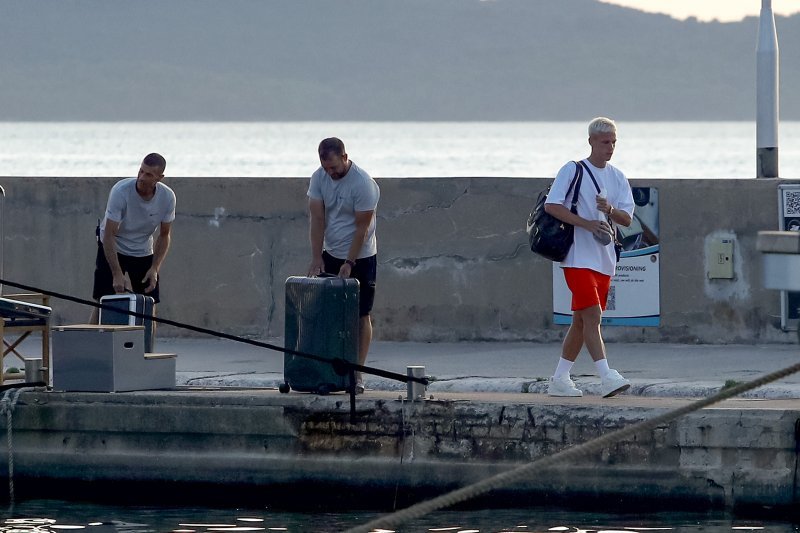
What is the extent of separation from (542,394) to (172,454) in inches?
85.1

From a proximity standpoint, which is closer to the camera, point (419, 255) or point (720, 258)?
point (720, 258)

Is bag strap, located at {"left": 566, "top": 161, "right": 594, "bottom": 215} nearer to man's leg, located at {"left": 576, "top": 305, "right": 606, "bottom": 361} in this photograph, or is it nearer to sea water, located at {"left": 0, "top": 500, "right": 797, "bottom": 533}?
man's leg, located at {"left": 576, "top": 305, "right": 606, "bottom": 361}

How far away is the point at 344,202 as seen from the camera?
10336 mm

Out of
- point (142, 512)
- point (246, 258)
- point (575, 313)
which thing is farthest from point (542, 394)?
point (246, 258)

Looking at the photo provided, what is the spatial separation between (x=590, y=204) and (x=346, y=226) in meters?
1.45

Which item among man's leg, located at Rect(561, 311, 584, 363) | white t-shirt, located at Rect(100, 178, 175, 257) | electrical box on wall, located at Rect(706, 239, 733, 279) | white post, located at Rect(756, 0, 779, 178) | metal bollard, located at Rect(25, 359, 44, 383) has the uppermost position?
white post, located at Rect(756, 0, 779, 178)

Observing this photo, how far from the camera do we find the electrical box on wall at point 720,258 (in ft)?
42.7

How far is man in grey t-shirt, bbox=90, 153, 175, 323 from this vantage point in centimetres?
1120

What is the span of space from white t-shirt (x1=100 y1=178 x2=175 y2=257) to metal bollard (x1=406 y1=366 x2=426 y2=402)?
2.45m

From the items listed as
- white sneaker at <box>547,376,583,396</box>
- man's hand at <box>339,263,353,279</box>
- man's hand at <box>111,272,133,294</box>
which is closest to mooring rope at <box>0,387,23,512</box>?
man's hand at <box>111,272,133,294</box>

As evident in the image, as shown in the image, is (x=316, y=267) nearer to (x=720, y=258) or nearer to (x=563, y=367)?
(x=563, y=367)

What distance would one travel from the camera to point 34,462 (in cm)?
1009

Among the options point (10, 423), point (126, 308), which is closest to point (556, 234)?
point (126, 308)

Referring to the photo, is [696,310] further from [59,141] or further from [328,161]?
[59,141]
